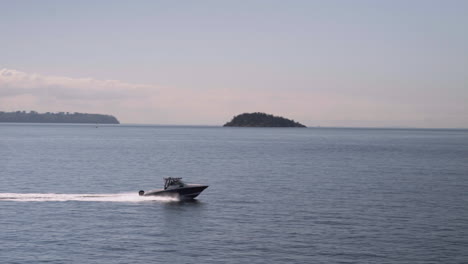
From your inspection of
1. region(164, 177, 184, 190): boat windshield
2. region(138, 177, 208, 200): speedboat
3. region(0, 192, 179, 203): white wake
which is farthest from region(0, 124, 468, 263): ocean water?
region(164, 177, 184, 190): boat windshield

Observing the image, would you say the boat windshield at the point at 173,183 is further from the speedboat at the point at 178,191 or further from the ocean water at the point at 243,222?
the ocean water at the point at 243,222

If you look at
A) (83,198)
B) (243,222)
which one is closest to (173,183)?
(83,198)

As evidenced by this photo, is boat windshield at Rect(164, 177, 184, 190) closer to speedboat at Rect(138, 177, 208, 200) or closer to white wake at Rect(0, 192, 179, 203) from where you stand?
speedboat at Rect(138, 177, 208, 200)

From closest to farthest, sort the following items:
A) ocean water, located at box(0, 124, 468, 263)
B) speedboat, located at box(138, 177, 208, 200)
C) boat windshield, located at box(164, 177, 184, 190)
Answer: ocean water, located at box(0, 124, 468, 263), speedboat, located at box(138, 177, 208, 200), boat windshield, located at box(164, 177, 184, 190)

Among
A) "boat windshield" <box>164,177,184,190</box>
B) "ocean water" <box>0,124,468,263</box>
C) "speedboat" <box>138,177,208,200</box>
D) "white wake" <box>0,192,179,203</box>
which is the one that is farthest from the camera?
"boat windshield" <box>164,177,184,190</box>

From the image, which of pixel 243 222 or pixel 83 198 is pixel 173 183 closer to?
pixel 83 198

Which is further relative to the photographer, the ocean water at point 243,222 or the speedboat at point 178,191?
the speedboat at point 178,191

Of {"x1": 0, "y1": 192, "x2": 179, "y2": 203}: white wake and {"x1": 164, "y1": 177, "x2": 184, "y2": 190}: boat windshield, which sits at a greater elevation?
{"x1": 164, "y1": 177, "x2": 184, "y2": 190}: boat windshield

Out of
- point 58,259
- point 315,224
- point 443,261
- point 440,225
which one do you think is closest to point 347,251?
point 443,261

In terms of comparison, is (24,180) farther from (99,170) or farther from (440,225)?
(440,225)

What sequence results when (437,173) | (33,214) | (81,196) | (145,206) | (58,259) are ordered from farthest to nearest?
1. (437,173)
2. (81,196)
3. (145,206)
4. (33,214)
5. (58,259)

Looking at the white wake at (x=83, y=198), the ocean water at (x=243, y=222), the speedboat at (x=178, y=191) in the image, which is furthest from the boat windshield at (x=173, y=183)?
the ocean water at (x=243, y=222)

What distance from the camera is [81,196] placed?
5975 centimetres

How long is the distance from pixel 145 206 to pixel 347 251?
26.0m
